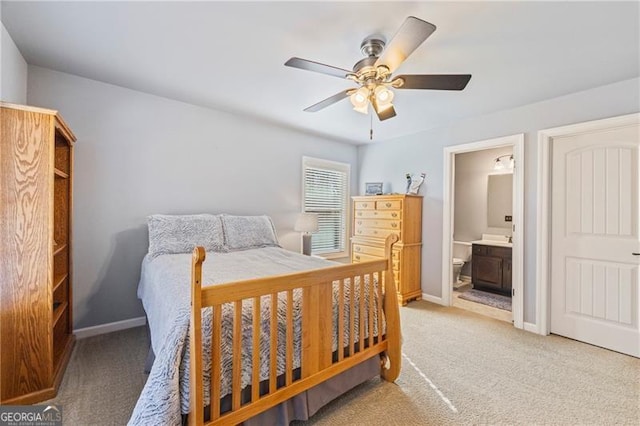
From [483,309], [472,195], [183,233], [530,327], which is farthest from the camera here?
[472,195]

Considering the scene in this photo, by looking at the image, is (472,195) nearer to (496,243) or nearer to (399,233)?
(496,243)

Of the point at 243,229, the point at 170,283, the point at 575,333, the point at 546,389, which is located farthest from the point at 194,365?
the point at 575,333

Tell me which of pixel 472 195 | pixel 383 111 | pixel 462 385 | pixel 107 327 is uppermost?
pixel 383 111

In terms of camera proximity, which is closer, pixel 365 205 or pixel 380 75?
pixel 380 75

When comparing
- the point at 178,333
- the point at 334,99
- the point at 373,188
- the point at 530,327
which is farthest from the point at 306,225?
the point at 530,327

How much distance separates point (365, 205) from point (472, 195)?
2120 mm

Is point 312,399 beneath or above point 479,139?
beneath

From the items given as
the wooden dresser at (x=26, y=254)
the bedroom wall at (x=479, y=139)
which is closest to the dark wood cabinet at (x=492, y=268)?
the bedroom wall at (x=479, y=139)

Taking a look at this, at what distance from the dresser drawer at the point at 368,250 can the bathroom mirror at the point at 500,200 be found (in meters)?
2.18

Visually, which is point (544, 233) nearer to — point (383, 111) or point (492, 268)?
point (492, 268)

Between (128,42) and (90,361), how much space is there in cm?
243

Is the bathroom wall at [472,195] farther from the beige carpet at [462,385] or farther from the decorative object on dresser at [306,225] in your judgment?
the decorative object on dresser at [306,225]

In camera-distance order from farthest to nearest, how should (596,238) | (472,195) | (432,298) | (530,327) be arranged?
(472,195) → (432,298) → (530,327) → (596,238)

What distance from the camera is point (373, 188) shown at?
14.7ft
